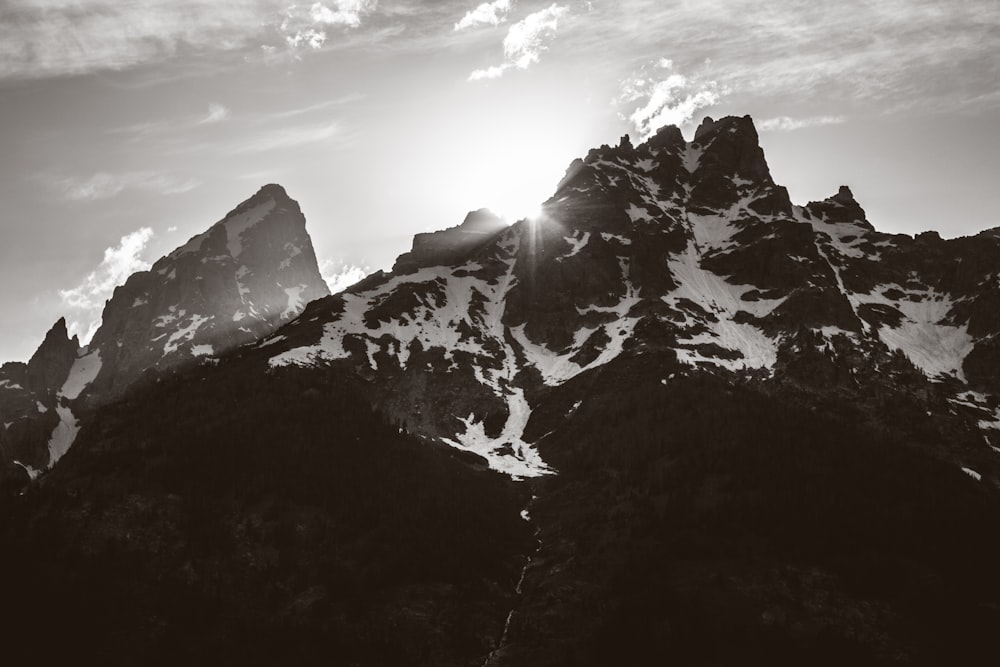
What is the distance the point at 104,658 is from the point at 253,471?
37.3 meters

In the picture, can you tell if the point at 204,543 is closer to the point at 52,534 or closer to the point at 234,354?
the point at 52,534

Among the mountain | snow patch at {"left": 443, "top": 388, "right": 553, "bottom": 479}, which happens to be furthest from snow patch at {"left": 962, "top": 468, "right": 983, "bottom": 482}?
snow patch at {"left": 443, "top": 388, "right": 553, "bottom": 479}

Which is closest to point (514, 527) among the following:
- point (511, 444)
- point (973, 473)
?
point (511, 444)

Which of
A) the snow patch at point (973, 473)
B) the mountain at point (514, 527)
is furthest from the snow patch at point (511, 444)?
the snow patch at point (973, 473)

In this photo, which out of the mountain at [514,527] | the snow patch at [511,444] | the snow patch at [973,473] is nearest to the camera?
the mountain at [514,527]

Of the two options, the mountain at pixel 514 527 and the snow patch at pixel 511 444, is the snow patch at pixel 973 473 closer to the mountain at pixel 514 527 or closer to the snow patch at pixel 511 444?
the mountain at pixel 514 527

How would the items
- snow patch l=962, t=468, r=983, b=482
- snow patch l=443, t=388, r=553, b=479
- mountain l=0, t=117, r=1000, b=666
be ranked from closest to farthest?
1. mountain l=0, t=117, r=1000, b=666
2. snow patch l=962, t=468, r=983, b=482
3. snow patch l=443, t=388, r=553, b=479

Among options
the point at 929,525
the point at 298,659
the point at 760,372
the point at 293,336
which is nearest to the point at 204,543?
the point at 298,659

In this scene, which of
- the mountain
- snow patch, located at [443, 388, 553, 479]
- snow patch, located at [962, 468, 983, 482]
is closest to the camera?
the mountain

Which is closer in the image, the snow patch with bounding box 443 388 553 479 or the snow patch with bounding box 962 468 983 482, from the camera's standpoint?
the snow patch with bounding box 962 468 983 482

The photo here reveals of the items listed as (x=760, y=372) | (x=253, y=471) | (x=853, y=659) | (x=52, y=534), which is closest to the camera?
(x=853, y=659)

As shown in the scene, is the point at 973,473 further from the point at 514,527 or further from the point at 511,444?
the point at 514,527

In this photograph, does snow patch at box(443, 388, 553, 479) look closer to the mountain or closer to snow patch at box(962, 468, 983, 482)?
the mountain

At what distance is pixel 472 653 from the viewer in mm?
101312
